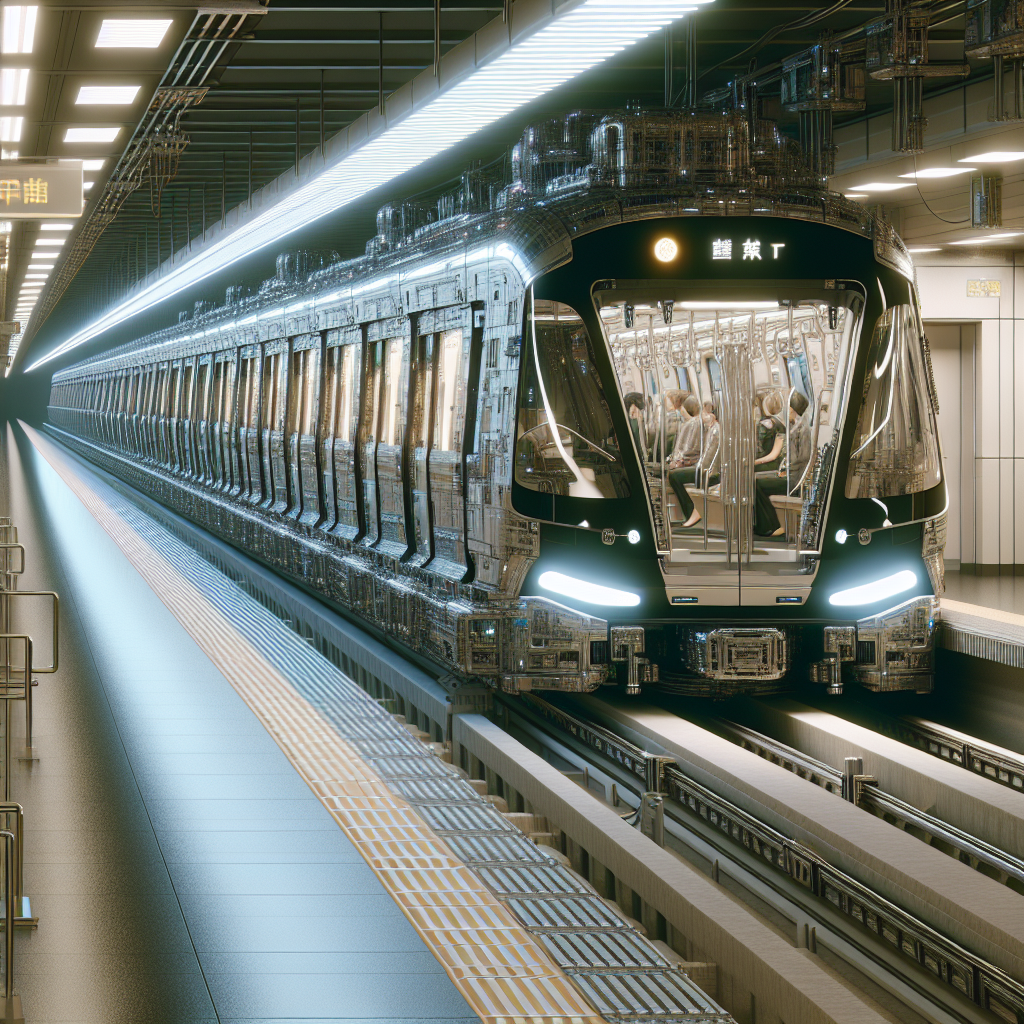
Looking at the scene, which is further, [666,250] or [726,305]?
[726,305]

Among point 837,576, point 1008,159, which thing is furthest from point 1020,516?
point 837,576

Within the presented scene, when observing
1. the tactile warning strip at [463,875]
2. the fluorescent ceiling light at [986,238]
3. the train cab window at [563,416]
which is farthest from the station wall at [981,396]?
the tactile warning strip at [463,875]

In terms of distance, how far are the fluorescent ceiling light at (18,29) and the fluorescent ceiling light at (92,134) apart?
285 centimetres

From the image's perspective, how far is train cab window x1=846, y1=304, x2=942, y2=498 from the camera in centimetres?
834

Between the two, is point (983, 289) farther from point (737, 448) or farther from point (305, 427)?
point (737, 448)

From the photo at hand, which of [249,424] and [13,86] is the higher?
[13,86]

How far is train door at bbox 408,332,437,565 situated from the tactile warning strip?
1.03 m

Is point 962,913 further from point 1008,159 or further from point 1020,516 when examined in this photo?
point 1020,516

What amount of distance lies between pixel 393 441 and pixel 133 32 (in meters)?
3.34

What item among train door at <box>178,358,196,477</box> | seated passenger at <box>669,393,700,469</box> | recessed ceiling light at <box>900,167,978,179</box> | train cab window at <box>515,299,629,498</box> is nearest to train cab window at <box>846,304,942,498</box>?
seated passenger at <box>669,393,700,469</box>

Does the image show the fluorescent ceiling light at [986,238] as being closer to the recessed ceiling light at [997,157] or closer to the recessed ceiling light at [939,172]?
the recessed ceiling light at [939,172]

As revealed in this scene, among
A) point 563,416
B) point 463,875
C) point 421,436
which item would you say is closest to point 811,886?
point 463,875

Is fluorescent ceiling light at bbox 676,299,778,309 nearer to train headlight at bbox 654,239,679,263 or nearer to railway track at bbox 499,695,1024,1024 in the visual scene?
train headlight at bbox 654,239,679,263

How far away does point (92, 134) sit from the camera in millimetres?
12148
